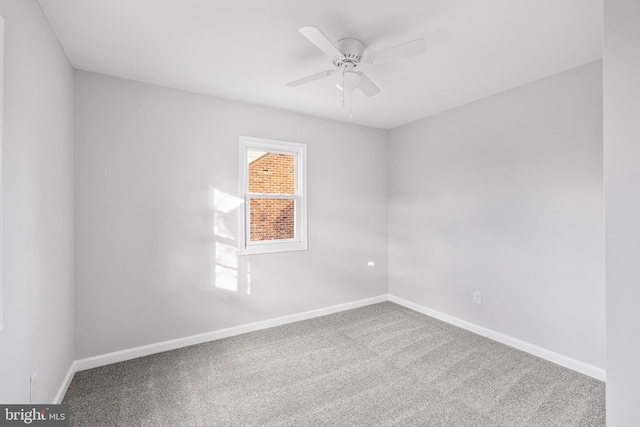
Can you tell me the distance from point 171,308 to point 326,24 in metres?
2.75

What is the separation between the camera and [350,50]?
2.04m

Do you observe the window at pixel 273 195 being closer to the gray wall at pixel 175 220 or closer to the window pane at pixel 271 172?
the window pane at pixel 271 172

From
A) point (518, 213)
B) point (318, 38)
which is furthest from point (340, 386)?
point (318, 38)

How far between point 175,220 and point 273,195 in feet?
3.56

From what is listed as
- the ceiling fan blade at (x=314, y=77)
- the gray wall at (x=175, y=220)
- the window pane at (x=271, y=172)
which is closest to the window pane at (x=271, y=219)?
the window pane at (x=271, y=172)

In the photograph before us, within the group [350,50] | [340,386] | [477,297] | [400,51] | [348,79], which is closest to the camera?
[400,51]

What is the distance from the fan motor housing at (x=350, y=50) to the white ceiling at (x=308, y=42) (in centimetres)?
5

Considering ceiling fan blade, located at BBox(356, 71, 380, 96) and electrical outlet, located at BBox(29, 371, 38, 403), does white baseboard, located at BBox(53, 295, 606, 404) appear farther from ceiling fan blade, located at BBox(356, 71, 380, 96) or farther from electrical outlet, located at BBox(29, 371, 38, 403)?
ceiling fan blade, located at BBox(356, 71, 380, 96)

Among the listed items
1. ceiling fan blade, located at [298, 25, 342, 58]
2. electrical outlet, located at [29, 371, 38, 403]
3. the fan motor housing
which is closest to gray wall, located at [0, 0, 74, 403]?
electrical outlet, located at [29, 371, 38, 403]

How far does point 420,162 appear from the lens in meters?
3.93

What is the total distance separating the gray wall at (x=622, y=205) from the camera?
1291 mm

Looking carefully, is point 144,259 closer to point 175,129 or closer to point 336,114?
point 175,129

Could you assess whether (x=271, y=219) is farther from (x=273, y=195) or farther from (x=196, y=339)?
(x=196, y=339)

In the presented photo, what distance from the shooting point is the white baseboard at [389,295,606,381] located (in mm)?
2443
